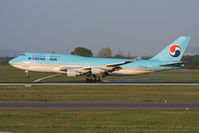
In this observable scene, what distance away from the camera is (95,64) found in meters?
45.3

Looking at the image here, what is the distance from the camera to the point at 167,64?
150ft

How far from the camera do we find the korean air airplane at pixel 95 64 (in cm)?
4366
